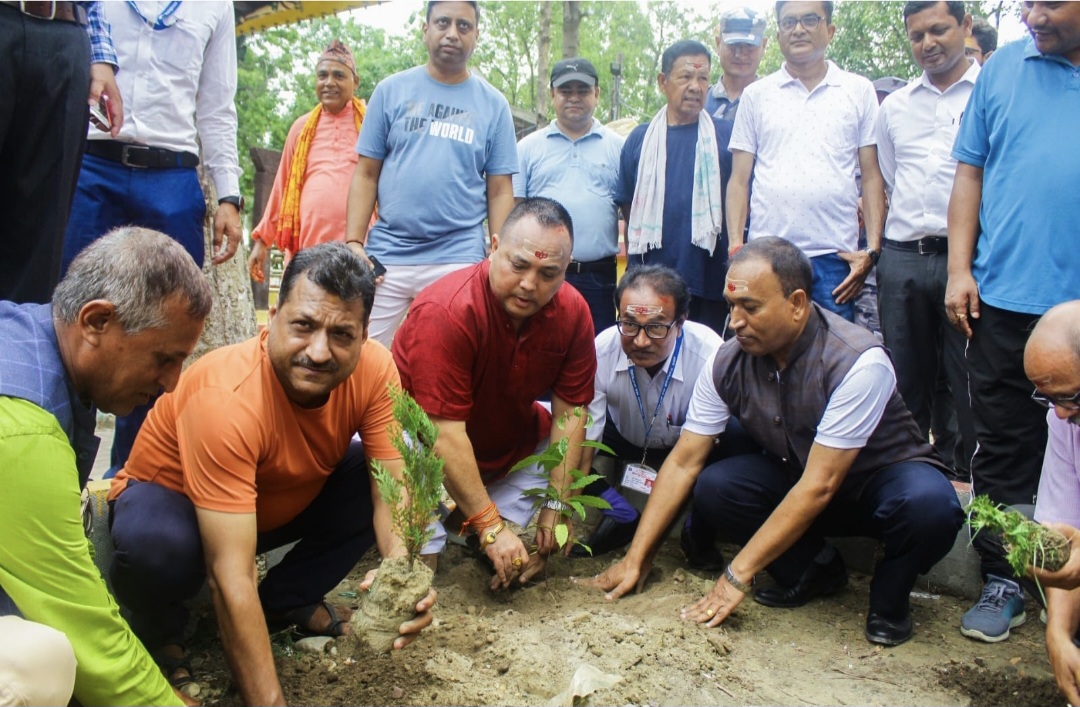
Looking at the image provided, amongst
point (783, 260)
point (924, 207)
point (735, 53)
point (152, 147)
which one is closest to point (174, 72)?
point (152, 147)

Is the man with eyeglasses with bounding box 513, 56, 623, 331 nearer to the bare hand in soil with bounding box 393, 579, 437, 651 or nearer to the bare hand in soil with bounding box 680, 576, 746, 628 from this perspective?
the bare hand in soil with bounding box 680, 576, 746, 628

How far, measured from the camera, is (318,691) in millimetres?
2568

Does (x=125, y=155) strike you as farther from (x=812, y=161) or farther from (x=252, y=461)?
(x=812, y=161)

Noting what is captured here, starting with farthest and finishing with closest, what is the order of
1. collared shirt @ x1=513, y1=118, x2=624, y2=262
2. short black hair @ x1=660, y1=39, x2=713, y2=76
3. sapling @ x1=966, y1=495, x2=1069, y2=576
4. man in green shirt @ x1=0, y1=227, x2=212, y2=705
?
collared shirt @ x1=513, y1=118, x2=624, y2=262 → short black hair @ x1=660, y1=39, x2=713, y2=76 → sapling @ x1=966, y1=495, x2=1069, y2=576 → man in green shirt @ x1=0, y1=227, x2=212, y2=705

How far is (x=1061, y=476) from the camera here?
2738mm

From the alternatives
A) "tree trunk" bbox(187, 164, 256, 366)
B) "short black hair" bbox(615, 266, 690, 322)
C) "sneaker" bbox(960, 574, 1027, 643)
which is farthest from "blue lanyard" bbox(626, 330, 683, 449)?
"tree trunk" bbox(187, 164, 256, 366)

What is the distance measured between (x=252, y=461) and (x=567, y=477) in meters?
1.42

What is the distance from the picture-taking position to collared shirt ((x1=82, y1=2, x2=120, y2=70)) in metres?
2.92

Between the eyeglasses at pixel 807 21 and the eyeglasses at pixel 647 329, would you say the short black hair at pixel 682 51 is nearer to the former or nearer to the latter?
the eyeglasses at pixel 807 21

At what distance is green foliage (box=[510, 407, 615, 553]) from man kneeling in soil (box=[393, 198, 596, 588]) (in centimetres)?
3

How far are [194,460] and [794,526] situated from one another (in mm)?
1986

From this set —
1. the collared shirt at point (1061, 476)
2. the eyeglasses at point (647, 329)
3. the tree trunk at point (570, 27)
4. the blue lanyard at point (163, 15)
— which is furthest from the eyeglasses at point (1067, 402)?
the tree trunk at point (570, 27)

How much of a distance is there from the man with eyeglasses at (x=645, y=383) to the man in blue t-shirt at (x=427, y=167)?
874 millimetres

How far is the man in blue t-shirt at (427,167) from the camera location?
13.9ft
